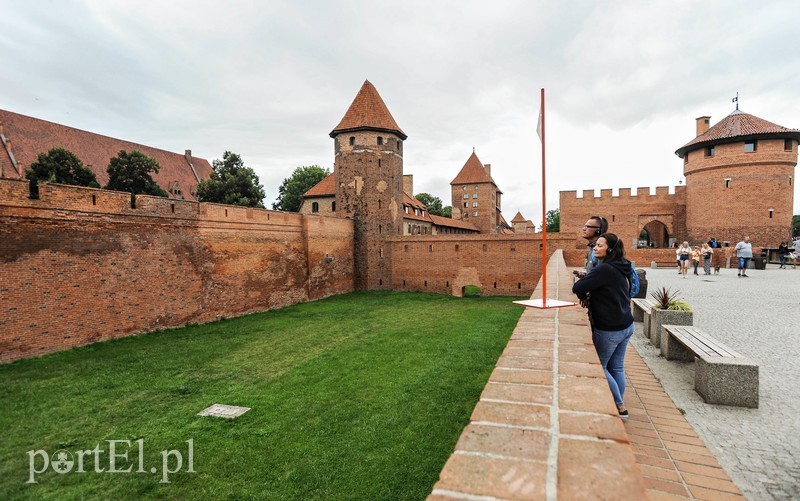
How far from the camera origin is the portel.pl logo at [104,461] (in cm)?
511

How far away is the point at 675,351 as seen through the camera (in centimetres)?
495

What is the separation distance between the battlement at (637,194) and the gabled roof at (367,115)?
12728 millimetres

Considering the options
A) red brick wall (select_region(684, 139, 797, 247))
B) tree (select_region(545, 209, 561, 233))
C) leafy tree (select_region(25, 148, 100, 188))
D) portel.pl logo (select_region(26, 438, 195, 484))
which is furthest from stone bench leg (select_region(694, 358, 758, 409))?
tree (select_region(545, 209, 561, 233))

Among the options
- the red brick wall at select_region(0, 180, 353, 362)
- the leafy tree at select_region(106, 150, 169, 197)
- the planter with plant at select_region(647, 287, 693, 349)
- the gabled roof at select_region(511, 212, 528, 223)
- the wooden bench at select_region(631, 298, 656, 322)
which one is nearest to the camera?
the planter with plant at select_region(647, 287, 693, 349)

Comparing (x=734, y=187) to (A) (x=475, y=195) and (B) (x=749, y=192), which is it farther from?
(A) (x=475, y=195)

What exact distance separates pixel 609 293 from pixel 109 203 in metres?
14.1

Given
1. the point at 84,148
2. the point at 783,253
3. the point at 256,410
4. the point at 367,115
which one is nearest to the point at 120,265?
the point at 256,410

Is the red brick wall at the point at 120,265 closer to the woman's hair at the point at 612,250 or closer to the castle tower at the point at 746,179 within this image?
the woman's hair at the point at 612,250

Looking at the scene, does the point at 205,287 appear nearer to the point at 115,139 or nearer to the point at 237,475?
the point at 237,475

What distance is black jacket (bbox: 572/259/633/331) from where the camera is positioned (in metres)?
2.99

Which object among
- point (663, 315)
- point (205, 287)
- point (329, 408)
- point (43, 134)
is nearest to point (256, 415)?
point (329, 408)

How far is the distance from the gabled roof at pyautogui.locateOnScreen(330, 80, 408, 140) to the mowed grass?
16075 mm

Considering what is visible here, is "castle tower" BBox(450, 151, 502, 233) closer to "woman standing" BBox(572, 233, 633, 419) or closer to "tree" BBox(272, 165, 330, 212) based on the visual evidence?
"tree" BBox(272, 165, 330, 212)

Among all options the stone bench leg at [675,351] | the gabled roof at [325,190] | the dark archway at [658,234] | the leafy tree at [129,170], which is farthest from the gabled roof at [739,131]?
the leafy tree at [129,170]
